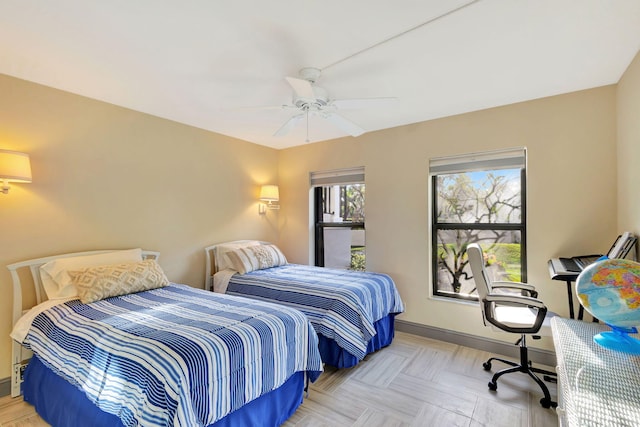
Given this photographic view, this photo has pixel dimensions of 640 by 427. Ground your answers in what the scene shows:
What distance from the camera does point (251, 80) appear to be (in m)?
2.38

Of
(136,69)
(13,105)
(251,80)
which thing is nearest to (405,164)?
(251,80)

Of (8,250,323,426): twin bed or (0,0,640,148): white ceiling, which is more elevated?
(0,0,640,148): white ceiling

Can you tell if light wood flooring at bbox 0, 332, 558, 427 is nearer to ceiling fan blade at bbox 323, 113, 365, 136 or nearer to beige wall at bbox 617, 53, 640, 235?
beige wall at bbox 617, 53, 640, 235

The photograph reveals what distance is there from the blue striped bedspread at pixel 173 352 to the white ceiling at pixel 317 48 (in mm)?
1719

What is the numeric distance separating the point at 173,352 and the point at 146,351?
0.51 feet

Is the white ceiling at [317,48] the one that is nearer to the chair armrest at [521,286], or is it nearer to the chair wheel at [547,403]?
the chair armrest at [521,286]

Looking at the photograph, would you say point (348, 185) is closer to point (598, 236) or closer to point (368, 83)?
point (368, 83)

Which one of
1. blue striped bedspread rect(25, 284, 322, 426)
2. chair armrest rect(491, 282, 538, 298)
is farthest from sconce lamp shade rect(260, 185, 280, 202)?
chair armrest rect(491, 282, 538, 298)

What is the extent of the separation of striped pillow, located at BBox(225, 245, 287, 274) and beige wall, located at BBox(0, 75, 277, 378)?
1.46ft

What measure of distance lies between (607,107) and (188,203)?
4061 millimetres

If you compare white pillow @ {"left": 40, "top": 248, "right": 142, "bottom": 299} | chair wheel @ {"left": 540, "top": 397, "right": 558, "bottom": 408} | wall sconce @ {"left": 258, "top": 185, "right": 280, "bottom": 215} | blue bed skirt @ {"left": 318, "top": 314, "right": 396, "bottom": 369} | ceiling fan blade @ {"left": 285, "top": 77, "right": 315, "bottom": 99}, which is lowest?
chair wheel @ {"left": 540, "top": 397, "right": 558, "bottom": 408}

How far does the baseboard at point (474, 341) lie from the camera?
2.73 meters

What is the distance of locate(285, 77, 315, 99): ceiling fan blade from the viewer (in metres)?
1.86

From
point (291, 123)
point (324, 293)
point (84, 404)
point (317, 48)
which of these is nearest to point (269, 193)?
point (291, 123)
